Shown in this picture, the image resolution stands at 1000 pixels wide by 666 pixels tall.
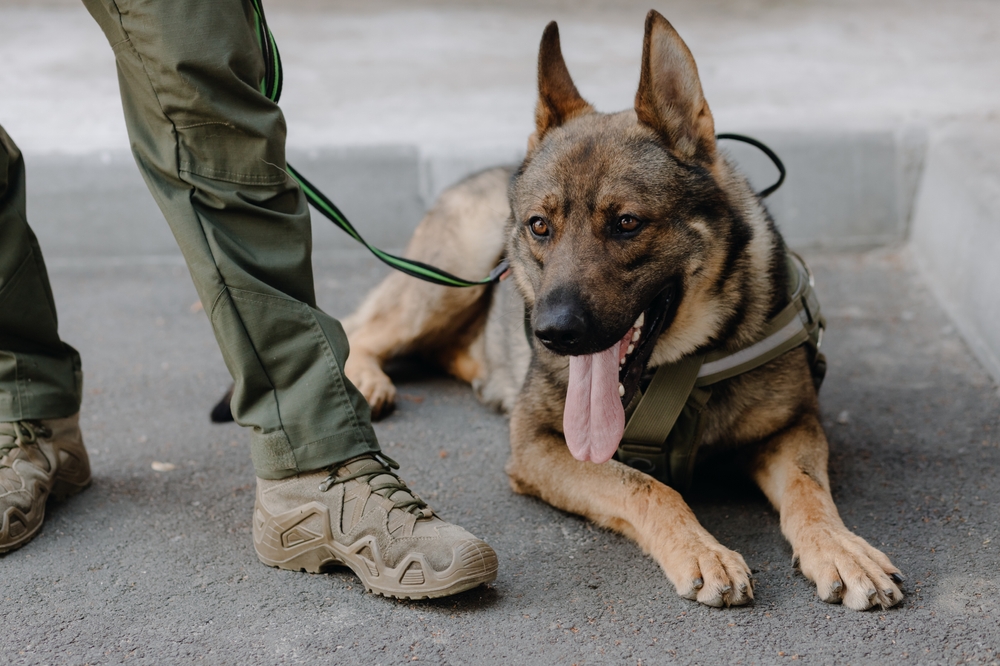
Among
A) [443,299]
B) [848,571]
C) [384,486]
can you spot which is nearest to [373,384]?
[443,299]

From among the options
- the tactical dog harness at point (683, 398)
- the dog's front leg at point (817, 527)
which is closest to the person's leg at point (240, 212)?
the tactical dog harness at point (683, 398)

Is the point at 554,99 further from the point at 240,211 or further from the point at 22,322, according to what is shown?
the point at 22,322

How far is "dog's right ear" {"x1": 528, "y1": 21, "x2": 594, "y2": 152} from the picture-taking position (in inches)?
112

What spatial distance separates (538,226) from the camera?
8.83ft

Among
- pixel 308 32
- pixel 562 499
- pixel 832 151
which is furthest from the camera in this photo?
pixel 308 32

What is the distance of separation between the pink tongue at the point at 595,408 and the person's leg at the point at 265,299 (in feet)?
1.45

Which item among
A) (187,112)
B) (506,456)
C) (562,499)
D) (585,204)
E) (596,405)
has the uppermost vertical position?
(187,112)

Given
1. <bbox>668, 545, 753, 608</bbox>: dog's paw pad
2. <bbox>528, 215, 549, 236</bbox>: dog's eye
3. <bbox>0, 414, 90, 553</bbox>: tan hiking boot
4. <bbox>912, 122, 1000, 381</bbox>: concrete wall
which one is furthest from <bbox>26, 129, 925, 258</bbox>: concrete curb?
<bbox>668, 545, 753, 608</bbox>: dog's paw pad

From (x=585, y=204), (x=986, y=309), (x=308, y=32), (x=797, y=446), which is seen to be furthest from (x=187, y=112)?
(x=308, y=32)

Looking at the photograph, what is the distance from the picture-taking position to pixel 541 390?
2.99 m

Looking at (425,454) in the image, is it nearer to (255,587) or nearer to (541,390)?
(541,390)

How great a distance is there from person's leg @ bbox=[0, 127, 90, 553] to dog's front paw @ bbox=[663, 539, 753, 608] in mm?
1884

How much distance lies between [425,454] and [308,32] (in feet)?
16.8

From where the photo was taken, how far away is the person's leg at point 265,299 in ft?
7.32
